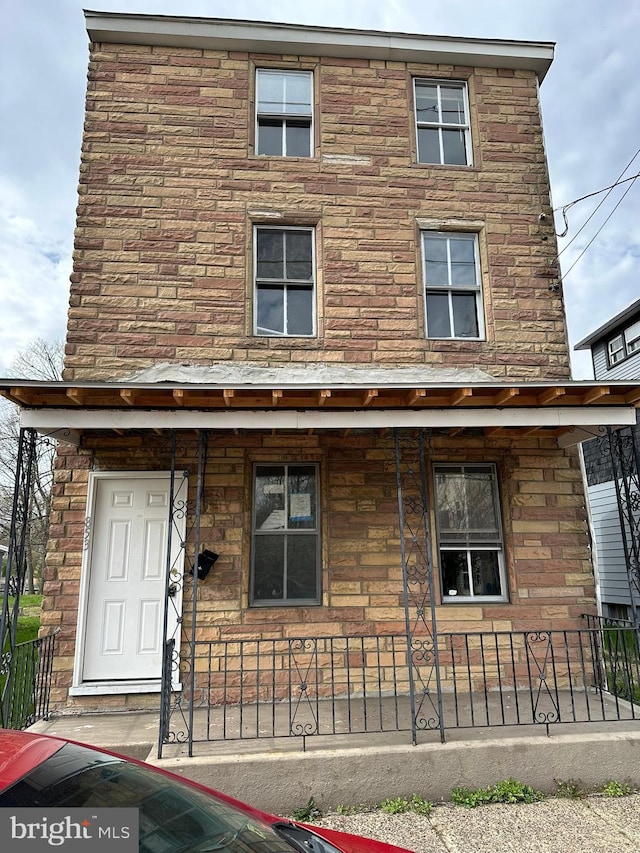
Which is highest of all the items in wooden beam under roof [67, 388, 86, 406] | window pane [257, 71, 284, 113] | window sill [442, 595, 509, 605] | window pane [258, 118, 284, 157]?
window pane [257, 71, 284, 113]

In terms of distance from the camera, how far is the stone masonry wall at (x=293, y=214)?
6625 millimetres

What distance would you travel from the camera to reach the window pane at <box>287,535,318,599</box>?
20.2 feet

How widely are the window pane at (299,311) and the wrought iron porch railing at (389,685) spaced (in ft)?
11.9

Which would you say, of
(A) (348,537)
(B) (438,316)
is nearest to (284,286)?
(B) (438,316)

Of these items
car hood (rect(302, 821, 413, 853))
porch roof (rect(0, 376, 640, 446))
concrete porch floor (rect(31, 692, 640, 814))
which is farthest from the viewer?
porch roof (rect(0, 376, 640, 446))

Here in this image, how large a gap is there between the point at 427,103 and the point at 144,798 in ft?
28.0

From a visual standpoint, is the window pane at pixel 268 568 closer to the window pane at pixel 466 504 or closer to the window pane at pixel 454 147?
the window pane at pixel 466 504

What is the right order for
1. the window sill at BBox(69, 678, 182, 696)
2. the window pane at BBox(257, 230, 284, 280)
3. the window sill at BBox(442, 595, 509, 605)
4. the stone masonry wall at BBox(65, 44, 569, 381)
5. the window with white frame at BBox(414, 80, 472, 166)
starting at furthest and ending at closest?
the window with white frame at BBox(414, 80, 472, 166)
the window pane at BBox(257, 230, 284, 280)
the stone masonry wall at BBox(65, 44, 569, 381)
the window sill at BBox(442, 595, 509, 605)
the window sill at BBox(69, 678, 182, 696)

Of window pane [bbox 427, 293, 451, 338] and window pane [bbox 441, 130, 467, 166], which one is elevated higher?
window pane [bbox 441, 130, 467, 166]

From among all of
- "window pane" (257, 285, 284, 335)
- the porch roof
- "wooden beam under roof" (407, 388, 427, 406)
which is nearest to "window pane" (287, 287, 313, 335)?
"window pane" (257, 285, 284, 335)

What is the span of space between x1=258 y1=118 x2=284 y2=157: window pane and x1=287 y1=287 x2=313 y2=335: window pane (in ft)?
6.46

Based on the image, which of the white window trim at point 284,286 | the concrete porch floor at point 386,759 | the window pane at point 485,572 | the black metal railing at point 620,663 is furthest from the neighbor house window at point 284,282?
the black metal railing at point 620,663

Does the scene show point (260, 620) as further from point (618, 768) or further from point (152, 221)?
point (152, 221)

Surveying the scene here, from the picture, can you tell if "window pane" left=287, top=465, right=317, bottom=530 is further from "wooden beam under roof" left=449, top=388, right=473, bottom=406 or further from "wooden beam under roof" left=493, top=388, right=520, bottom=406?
"wooden beam under roof" left=493, top=388, right=520, bottom=406
